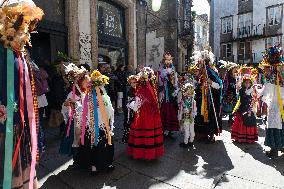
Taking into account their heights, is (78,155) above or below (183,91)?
below

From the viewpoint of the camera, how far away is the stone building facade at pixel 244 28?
2467cm

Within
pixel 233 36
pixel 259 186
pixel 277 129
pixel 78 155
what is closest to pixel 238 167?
pixel 259 186

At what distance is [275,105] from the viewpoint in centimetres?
512

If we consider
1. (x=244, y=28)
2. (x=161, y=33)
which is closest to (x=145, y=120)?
(x=161, y=33)

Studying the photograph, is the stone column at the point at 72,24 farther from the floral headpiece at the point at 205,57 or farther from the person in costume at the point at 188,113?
the person in costume at the point at 188,113

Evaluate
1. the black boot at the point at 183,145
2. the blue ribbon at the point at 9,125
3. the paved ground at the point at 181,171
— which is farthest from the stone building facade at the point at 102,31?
the blue ribbon at the point at 9,125

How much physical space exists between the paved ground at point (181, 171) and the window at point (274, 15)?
22267 millimetres

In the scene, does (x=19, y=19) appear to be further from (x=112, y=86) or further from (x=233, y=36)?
(x=233, y=36)

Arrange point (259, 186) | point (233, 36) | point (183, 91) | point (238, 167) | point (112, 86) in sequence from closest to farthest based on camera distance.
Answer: point (259, 186)
point (238, 167)
point (183, 91)
point (112, 86)
point (233, 36)

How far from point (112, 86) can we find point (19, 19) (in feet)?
21.2

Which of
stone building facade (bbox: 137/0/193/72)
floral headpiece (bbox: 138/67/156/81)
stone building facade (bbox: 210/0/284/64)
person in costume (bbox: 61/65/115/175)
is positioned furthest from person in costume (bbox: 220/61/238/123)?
stone building facade (bbox: 210/0/284/64)

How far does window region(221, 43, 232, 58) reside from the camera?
1103 inches

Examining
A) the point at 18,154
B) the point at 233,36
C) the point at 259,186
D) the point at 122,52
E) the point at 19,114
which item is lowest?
the point at 259,186

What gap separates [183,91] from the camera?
5.91 m
